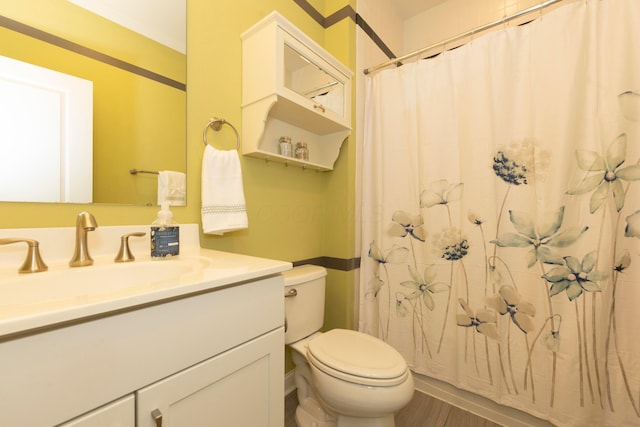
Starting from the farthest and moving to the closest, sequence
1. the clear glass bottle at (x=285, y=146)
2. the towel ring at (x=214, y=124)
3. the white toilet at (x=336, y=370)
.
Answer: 1. the clear glass bottle at (x=285, y=146)
2. the towel ring at (x=214, y=124)
3. the white toilet at (x=336, y=370)

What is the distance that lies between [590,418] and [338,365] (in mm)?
1017

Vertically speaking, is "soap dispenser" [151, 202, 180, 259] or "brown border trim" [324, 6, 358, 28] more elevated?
"brown border trim" [324, 6, 358, 28]

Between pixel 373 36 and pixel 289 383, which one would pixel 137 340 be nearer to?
pixel 289 383

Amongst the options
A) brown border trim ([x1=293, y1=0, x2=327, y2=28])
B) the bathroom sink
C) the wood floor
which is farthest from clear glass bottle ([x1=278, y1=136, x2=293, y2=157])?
the wood floor

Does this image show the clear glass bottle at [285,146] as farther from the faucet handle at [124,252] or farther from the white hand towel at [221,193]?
the faucet handle at [124,252]

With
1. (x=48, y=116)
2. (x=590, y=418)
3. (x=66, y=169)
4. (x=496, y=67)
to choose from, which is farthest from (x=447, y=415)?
(x=48, y=116)

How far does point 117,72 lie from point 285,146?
27.6 inches

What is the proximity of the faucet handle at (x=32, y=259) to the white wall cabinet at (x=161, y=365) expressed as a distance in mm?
403

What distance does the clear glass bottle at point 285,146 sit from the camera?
1.37m

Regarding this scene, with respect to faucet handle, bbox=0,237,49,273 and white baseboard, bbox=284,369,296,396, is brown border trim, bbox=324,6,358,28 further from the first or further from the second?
white baseboard, bbox=284,369,296,396

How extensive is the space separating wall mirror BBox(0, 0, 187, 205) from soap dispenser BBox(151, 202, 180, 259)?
0.32 feet

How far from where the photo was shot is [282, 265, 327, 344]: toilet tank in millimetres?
1220

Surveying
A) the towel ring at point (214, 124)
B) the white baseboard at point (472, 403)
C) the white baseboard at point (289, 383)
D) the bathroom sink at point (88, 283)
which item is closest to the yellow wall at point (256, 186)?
the towel ring at point (214, 124)

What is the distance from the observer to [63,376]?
42cm
